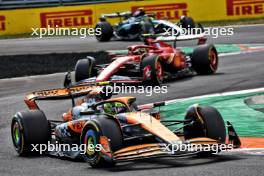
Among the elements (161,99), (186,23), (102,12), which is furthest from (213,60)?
(102,12)

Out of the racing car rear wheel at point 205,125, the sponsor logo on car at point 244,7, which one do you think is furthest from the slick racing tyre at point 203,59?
the sponsor logo on car at point 244,7

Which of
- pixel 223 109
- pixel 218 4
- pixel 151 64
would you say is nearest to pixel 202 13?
pixel 218 4

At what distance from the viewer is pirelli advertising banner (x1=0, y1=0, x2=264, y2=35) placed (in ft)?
117

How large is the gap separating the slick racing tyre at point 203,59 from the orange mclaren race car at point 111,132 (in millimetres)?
8060

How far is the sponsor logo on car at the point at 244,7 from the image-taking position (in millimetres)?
35344

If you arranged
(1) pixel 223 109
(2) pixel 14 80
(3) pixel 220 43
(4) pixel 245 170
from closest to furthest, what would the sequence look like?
(4) pixel 245 170, (1) pixel 223 109, (2) pixel 14 80, (3) pixel 220 43

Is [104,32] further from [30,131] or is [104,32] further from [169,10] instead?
[30,131]

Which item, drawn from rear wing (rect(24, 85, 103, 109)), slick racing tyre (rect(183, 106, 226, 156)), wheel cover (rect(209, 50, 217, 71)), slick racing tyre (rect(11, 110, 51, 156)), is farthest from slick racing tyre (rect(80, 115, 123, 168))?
wheel cover (rect(209, 50, 217, 71))

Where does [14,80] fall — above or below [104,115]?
below

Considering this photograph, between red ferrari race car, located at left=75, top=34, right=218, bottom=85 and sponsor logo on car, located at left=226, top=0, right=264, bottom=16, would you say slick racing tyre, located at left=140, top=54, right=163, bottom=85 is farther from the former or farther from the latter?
sponsor logo on car, located at left=226, top=0, right=264, bottom=16

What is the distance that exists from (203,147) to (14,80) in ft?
41.2

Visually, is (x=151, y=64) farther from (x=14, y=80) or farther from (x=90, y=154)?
(x=90, y=154)

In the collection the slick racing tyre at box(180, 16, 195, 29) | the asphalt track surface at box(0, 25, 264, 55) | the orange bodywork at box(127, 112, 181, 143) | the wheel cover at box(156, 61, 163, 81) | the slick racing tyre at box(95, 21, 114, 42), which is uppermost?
the orange bodywork at box(127, 112, 181, 143)

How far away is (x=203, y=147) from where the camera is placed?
34.1 ft
